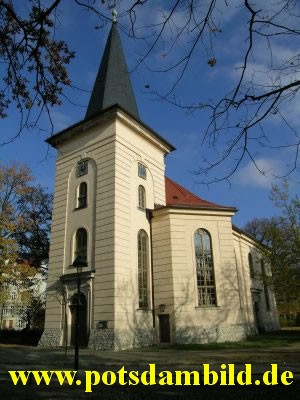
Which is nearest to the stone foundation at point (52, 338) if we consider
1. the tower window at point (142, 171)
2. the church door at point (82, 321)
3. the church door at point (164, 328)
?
the church door at point (82, 321)

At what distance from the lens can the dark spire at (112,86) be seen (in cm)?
2519

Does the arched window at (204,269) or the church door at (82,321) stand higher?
the arched window at (204,269)

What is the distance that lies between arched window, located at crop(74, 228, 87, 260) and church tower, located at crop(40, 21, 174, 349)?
0.06 m

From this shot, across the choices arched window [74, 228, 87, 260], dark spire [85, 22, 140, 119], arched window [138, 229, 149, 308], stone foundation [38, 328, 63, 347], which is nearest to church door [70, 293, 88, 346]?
stone foundation [38, 328, 63, 347]

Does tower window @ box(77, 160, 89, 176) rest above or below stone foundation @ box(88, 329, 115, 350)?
above

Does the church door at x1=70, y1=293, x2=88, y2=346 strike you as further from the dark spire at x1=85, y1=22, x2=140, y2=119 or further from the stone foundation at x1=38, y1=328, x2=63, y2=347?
the dark spire at x1=85, y1=22, x2=140, y2=119

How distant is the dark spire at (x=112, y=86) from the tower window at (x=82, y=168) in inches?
120

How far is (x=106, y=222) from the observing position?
21.0 m

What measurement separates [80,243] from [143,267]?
407 cm

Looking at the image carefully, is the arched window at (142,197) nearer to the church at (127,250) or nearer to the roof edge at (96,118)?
the church at (127,250)

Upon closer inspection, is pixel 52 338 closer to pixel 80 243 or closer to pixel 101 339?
pixel 101 339

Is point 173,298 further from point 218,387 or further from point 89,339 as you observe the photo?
point 218,387

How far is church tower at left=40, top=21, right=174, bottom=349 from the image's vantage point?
19.9 metres

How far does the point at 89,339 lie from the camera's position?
19406 millimetres
